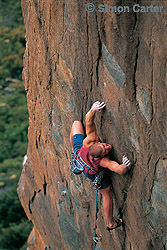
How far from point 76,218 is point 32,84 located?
2527 mm

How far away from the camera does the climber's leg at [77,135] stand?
4.98 m

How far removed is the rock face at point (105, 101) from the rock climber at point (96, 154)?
0.36ft

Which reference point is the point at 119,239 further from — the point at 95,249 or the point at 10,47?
the point at 10,47

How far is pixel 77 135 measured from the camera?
504 cm

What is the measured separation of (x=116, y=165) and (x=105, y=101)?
80cm

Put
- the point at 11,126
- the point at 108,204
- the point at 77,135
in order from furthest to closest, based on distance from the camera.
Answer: the point at 11,126 → the point at 77,135 → the point at 108,204

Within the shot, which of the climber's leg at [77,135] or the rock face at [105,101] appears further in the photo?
the climber's leg at [77,135]

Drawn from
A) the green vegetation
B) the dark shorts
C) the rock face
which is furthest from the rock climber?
the green vegetation

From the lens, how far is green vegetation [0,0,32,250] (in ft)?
45.5

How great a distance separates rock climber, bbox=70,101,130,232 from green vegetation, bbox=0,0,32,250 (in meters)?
9.07

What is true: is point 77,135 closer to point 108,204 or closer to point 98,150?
point 98,150

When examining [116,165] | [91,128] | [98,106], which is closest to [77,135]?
[91,128]

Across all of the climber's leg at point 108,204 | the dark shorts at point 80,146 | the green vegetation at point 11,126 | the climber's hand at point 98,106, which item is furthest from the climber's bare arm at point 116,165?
the green vegetation at point 11,126

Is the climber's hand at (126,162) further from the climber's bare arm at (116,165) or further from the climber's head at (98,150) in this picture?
the climber's head at (98,150)
